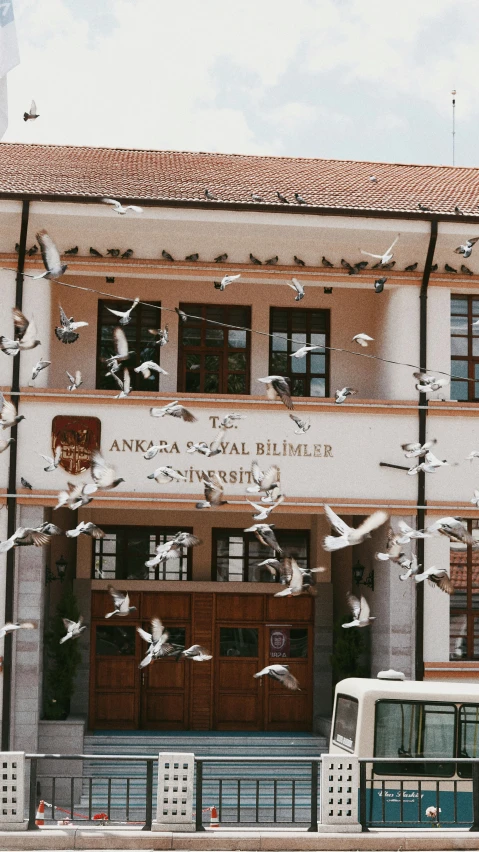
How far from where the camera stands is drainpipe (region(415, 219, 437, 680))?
64.6ft

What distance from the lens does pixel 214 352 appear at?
21.7 meters

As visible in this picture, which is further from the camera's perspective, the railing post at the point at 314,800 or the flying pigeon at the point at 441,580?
the flying pigeon at the point at 441,580

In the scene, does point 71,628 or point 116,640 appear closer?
point 71,628

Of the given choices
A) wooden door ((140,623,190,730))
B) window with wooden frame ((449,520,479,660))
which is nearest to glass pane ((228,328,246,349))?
window with wooden frame ((449,520,479,660))

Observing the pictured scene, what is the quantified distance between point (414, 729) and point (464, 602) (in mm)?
4245

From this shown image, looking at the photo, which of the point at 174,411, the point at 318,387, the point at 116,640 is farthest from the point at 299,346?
the point at 116,640

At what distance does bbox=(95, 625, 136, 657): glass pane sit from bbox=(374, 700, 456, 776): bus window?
7528mm

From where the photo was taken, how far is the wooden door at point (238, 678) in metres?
22.9

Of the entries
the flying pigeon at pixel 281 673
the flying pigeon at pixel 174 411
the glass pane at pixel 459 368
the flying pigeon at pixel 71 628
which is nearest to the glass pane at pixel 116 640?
the flying pigeon at pixel 71 628

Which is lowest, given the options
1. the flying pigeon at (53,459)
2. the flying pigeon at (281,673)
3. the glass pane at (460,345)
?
the flying pigeon at (281,673)

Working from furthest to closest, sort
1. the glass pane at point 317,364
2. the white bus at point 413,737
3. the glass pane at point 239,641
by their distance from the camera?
the glass pane at point 239,641 → the glass pane at point 317,364 → the white bus at point 413,737

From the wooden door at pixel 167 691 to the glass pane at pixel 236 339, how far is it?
5.44 meters

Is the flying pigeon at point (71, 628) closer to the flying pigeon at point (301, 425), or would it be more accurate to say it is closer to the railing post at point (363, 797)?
the railing post at point (363, 797)

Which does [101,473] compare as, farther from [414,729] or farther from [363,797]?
[363,797]
